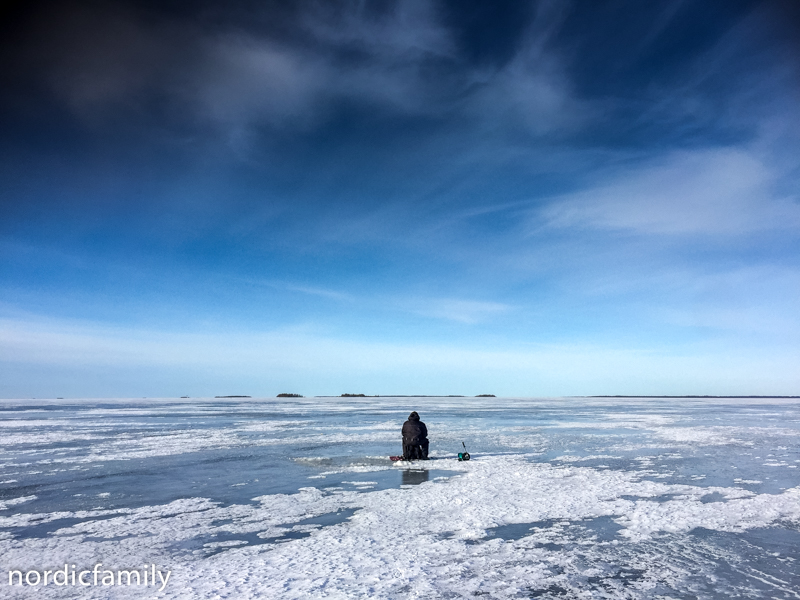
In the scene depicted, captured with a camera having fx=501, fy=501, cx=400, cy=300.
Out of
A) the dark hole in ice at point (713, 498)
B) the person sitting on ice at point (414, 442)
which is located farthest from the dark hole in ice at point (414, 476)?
the dark hole in ice at point (713, 498)

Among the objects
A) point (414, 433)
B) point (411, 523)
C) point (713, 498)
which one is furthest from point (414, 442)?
point (713, 498)

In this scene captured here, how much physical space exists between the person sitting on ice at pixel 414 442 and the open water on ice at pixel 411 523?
0.42 metres

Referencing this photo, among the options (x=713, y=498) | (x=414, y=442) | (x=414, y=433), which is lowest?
(x=713, y=498)

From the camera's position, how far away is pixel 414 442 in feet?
44.0

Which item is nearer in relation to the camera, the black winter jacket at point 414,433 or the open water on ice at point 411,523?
the open water on ice at point 411,523

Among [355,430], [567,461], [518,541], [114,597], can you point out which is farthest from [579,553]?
[355,430]

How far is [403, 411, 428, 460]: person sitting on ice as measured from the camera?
Result: 44.0 ft

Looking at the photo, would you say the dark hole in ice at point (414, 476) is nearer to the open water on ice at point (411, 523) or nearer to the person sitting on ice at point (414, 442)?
the open water on ice at point (411, 523)

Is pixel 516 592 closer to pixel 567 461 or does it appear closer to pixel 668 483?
pixel 668 483

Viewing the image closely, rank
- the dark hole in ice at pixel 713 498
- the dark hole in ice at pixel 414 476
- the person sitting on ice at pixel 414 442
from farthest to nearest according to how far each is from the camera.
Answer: the person sitting on ice at pixel 414 442 < the dark hole in ice at pixel 414 476 < the dark hole in ice at pixel 713 498

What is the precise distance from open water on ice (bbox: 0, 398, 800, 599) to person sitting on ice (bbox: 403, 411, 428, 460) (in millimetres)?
419

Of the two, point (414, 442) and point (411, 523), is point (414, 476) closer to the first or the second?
point (414, 442)

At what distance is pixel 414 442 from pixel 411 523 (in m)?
6.05

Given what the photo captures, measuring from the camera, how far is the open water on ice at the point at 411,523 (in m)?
5.21
